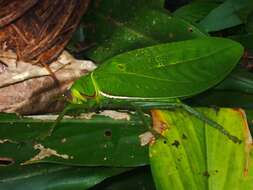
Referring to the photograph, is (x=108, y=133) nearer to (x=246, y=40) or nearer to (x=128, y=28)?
(x=128, y=28)

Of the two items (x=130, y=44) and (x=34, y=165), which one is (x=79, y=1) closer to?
(x=130, y=44)

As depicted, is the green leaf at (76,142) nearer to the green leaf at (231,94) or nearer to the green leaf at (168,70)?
the green leaf at (168,70)

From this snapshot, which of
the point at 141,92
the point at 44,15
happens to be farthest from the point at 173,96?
the point at 44,15

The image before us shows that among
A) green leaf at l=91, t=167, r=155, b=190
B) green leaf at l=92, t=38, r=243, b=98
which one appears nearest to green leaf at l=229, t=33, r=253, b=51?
green leaf at l=92, t=38, r=243, b=98

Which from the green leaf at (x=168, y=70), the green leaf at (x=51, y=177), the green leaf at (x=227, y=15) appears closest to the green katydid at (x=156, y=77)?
the green leaf at (x=168, y=70)

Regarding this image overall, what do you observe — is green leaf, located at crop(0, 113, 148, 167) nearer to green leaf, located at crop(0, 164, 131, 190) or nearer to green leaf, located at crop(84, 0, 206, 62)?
green leaf, located at crop(0, 164, 131, 190)
